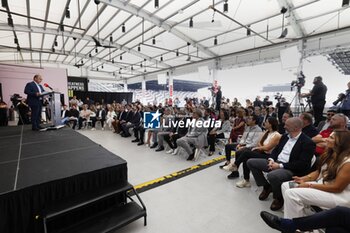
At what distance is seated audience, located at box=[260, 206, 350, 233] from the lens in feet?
3.92

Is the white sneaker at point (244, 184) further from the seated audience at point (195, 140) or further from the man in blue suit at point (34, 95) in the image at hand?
the man in blue suit at point (34, 95)

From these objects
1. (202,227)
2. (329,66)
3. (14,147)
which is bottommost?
(202,227)

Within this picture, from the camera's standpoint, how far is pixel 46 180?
57.9 inches

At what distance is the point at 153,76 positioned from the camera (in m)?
16.5

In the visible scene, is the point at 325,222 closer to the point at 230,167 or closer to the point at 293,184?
the point at 293,184

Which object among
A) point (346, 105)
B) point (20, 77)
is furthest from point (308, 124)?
point (20, 77)

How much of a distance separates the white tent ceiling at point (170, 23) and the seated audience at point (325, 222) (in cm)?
536

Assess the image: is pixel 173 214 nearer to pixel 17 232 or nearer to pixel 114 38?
pixel 17 232

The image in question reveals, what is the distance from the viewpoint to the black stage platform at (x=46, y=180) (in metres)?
1.34

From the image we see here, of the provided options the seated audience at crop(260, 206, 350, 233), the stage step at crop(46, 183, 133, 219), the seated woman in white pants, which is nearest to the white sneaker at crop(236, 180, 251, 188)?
the seated woman in white pants

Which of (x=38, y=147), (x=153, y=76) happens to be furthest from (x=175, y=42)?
(x=38, y=147)

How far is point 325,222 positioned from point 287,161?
2.78 ft

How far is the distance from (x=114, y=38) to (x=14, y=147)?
8.98 meters

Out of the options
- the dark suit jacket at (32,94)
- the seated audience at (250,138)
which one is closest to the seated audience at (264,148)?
the seated audience at (250,138)
